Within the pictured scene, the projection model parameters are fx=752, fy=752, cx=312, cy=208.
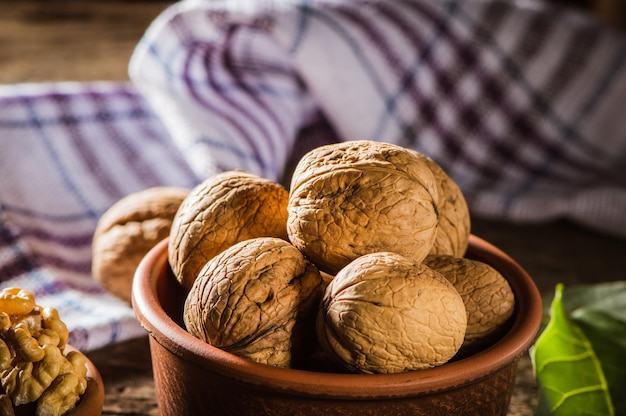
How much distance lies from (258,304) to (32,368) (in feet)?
0.59

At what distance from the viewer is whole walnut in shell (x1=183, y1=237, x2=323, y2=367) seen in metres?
0.53

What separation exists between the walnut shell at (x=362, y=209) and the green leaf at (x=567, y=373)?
18cm

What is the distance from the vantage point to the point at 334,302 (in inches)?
20.4

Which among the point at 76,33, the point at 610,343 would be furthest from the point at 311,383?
the point at 76,33

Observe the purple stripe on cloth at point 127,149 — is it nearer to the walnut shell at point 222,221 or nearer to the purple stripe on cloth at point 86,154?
the purple stripe on cloth at point 86,154

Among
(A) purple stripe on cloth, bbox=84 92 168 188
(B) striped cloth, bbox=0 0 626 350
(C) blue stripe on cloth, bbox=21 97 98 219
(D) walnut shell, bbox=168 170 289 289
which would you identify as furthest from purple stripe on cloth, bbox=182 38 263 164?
(D) walnut shell, bbox=168 170 289 289

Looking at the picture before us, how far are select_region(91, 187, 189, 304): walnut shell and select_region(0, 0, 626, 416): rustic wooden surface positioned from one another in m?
0.08

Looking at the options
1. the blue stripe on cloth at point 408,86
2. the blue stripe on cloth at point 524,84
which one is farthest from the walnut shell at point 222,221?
the blue stripe on cloth at point 524,84

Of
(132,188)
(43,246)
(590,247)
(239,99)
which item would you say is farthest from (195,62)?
(590,247)

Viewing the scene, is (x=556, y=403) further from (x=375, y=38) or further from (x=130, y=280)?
(x=375, y=38)

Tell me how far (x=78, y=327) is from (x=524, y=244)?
2.19ft

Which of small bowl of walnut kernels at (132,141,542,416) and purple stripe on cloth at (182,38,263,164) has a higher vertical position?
small bowl of walnut kernels at (132,141,542,416)

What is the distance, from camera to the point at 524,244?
1.14m

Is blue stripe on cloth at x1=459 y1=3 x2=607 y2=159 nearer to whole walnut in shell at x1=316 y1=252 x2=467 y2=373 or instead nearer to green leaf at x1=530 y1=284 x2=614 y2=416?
green leaf at x1=530 y1=284 x2=614 y2=416
